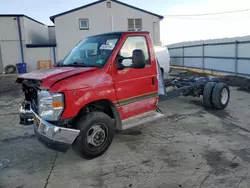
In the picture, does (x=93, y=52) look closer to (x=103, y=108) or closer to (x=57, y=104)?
(x=103, y=108)

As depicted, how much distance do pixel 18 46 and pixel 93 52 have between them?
20.9m

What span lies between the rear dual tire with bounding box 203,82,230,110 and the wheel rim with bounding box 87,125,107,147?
4.20 metres

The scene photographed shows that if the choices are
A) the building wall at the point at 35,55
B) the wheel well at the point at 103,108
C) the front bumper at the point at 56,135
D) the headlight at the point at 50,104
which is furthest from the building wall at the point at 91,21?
the front bumper at the point at 56,135

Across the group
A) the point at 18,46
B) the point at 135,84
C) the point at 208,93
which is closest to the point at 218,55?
the point at 208,93

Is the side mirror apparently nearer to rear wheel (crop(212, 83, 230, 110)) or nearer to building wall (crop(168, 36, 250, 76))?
rear wheel (crop(212, 83, 230, 110))

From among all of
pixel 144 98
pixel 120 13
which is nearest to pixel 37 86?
pixel 144 98

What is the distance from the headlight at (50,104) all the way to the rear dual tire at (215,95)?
5.03 meters

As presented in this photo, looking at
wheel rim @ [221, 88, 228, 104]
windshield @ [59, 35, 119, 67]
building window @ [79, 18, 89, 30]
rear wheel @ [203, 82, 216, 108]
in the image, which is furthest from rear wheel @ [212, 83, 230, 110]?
building window @ [79, 18, 89, 30]

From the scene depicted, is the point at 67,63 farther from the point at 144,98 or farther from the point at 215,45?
the point at 215,45

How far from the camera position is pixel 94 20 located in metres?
23.0

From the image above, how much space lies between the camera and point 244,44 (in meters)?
13.1

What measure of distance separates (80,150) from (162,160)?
1452 mm

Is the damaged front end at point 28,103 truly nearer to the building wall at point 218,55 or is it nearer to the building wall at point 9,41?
the building wall at point 218,55

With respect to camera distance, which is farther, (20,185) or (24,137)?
(24,137)
